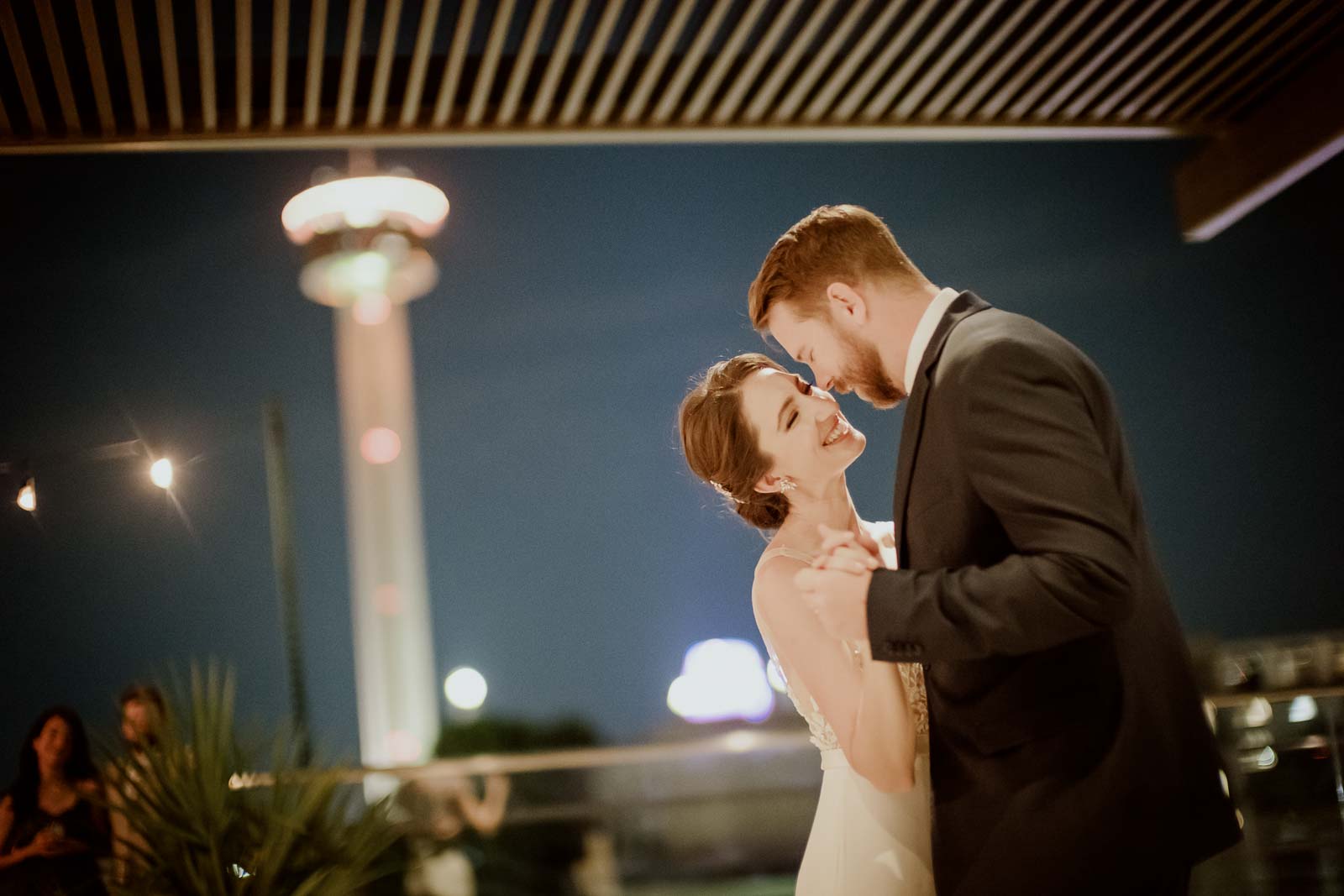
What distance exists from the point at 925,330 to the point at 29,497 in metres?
3.28

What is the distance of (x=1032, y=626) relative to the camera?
1.57 meters

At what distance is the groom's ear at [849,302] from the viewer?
2041mm

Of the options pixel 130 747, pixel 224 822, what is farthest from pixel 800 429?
pixel 130 747

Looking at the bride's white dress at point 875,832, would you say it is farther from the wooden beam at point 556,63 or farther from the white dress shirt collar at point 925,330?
the wooden beam at point 556,63

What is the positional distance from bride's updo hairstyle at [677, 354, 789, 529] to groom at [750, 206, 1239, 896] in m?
0.54

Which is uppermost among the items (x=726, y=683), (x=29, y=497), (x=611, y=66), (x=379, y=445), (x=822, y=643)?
(x=379, y=445)

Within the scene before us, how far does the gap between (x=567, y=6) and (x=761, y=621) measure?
1.58 metres

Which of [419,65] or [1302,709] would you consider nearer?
[419,65]

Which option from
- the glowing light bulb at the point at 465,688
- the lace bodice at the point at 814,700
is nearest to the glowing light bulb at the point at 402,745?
the glowing light bulb at the point at 465,688

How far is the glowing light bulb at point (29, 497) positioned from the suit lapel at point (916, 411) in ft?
10.5

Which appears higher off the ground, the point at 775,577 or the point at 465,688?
the point at 465,688

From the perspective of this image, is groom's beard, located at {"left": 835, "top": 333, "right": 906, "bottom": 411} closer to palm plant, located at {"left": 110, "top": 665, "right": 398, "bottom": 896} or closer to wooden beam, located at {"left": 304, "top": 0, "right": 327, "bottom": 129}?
wooden beam, located at {"left": 304, "top": 0, "right": 327, "bottom": 129}

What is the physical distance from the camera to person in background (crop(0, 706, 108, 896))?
432 cm

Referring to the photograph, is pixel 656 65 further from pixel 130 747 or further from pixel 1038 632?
pixel 130 747
